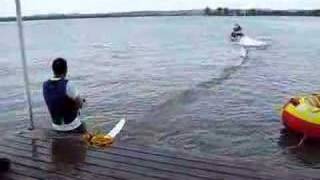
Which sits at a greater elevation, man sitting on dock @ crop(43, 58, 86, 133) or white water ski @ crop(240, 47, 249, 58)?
man sitting on dock @ crop(43, 58, 86, 133)

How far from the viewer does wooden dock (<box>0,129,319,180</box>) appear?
5664 mm

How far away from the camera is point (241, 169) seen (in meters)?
5.82

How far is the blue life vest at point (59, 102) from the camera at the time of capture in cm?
728

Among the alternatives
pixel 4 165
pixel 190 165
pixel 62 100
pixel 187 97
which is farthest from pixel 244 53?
pixel 4 165

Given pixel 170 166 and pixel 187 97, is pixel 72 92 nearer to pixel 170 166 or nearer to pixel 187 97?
pixel 170 166

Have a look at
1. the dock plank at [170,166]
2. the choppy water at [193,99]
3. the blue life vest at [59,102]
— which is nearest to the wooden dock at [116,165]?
the dock plank at [170,166]

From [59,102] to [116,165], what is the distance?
5.80ft

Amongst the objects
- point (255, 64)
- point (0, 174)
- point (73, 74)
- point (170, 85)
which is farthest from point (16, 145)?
point (255, 64)

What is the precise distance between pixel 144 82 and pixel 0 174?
1528 cm

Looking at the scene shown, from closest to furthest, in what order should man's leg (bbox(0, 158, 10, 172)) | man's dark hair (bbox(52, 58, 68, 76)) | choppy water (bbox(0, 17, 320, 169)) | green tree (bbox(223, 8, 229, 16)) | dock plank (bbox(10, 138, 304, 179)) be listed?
1. dock plank (bbox(10, 138, 304, 179))
2. man's leg (bbox(0, 158, 10, 172))
3. man's dark hair (bbox(52, 58, 68, 76))
4. choppy water (bbox(0, 17, 320, 169))
5. green tree (bbox(223, 8, 229, 16))

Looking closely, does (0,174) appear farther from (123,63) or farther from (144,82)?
(123,63)

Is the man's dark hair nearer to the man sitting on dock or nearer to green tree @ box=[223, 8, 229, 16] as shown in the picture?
the man sitting on dock

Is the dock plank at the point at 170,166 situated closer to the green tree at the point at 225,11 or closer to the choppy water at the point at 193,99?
the choppy water at the point at 193,99

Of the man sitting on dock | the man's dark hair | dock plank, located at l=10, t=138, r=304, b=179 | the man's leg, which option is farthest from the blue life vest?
the man's leg
